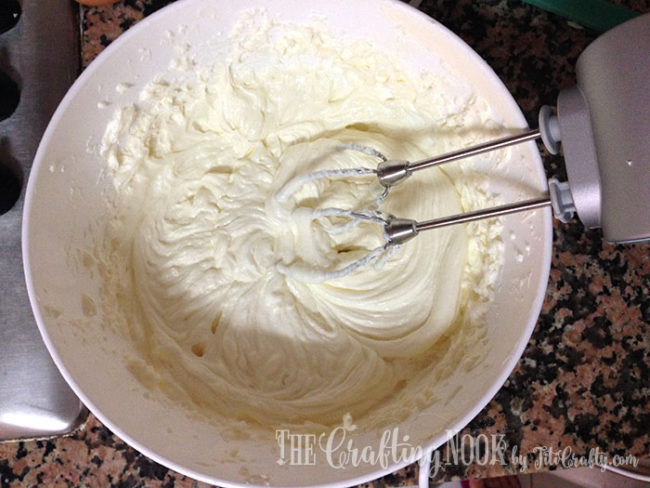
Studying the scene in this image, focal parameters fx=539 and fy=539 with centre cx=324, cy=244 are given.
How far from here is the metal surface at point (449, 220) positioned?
2.50 feet

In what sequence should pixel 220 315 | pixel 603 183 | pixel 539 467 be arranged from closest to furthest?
pixel 603 183 → pixel 539 467 → pixel 220 315

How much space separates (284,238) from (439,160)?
0.39 metres

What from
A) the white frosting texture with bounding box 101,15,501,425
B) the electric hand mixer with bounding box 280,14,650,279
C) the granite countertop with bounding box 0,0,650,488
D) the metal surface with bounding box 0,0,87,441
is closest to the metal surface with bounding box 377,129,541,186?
the electric hand mixer with bounding box 280,14,650,279

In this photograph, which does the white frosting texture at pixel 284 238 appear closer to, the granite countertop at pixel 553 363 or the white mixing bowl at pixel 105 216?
the white mixing bowl at pixel 105 216

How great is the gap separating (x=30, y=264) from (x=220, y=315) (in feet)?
1.15

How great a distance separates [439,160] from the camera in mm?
827

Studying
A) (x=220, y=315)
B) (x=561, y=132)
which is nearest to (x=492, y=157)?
(x=561, y=132)

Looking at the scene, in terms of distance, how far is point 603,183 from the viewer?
669 millimetres

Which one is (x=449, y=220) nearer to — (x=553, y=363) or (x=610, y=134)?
(x=610, y=134)

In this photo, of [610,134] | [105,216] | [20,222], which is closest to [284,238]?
[105,216]

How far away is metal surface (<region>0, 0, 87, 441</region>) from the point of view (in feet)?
3.20

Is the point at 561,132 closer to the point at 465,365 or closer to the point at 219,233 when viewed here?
the point at 465,365

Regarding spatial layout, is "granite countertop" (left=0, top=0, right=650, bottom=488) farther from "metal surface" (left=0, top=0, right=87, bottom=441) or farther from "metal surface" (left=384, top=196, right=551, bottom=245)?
"metal surface" (left=384, top=196, right=551, bottom=245)

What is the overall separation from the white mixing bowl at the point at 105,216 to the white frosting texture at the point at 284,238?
1.6 inches
